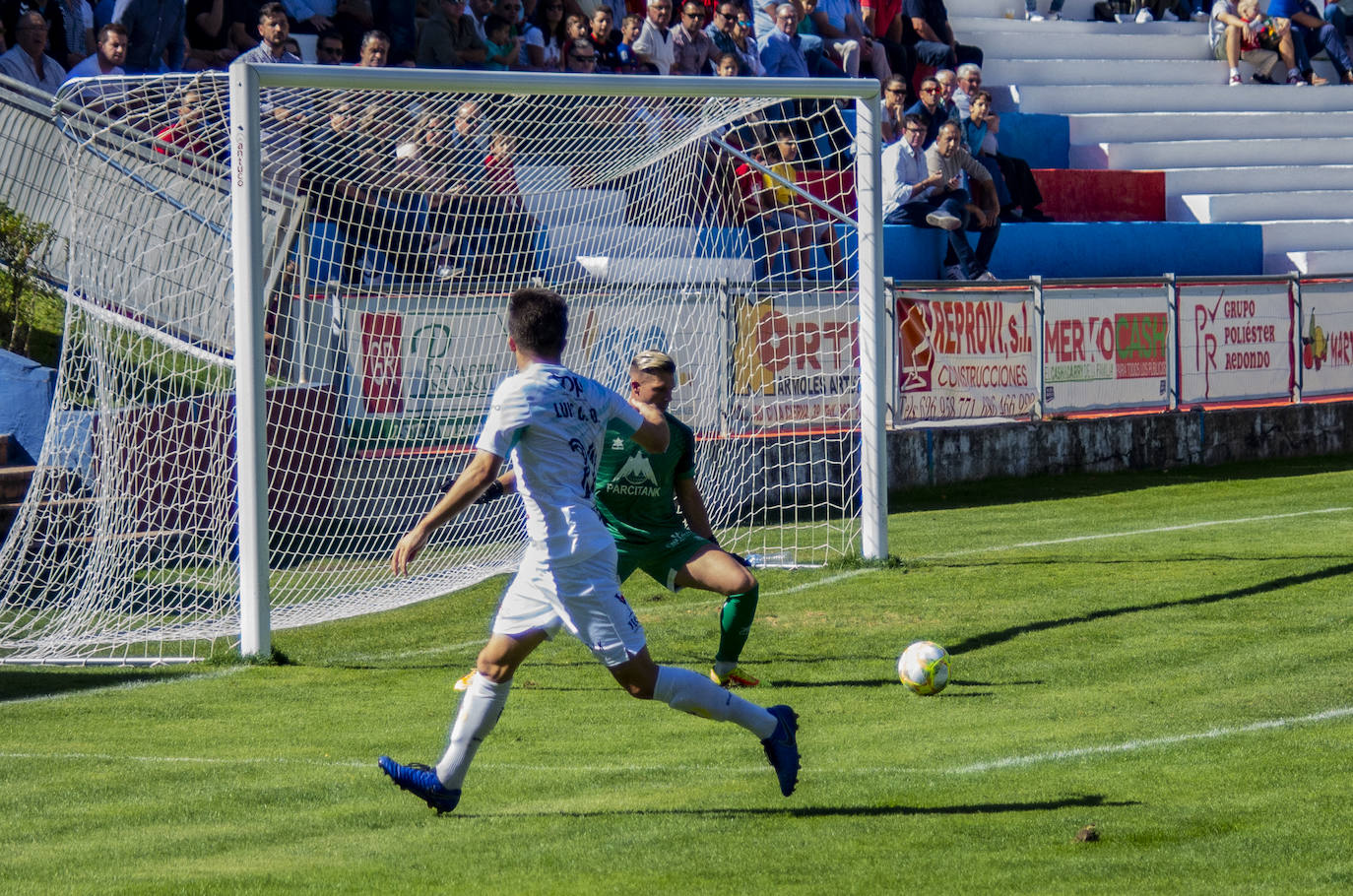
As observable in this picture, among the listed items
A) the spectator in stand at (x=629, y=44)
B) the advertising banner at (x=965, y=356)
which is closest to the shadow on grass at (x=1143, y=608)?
the advertising banner at (x=965, y=356)

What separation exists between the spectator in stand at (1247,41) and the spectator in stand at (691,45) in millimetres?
12036

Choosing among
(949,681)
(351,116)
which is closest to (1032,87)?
(351,116)

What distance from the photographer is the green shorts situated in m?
8.56

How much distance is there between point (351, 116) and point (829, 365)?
5863mm

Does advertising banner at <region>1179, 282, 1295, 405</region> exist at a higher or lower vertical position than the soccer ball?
higher

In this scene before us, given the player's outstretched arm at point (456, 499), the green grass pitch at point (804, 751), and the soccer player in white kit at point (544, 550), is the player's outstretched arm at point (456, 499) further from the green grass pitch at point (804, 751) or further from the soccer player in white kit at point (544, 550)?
the green grass pitch at point (804, 751)

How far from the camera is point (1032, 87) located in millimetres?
25891

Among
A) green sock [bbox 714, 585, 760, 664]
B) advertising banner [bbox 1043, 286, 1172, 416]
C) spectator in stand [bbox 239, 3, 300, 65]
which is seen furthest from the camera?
advertising banner [bbox 1043, 286, 1172, 416]

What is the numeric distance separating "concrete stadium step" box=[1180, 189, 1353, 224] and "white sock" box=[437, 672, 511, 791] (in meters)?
20.9

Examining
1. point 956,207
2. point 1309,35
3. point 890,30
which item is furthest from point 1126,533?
point 1309,35

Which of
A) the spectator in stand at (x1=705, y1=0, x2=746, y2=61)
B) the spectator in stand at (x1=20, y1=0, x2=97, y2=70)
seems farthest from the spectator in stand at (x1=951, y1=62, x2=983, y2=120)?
the spectator in stand at (x1=20, y1=0, x2=97, y2=70)

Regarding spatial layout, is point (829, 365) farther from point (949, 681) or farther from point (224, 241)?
point (949, 681)

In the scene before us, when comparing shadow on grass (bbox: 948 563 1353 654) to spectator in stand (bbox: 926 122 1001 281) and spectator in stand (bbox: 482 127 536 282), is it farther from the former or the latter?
spectator in stand (bbox: 926 122 1001 281)

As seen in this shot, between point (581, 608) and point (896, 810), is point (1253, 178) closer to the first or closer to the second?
point (896, 810)
